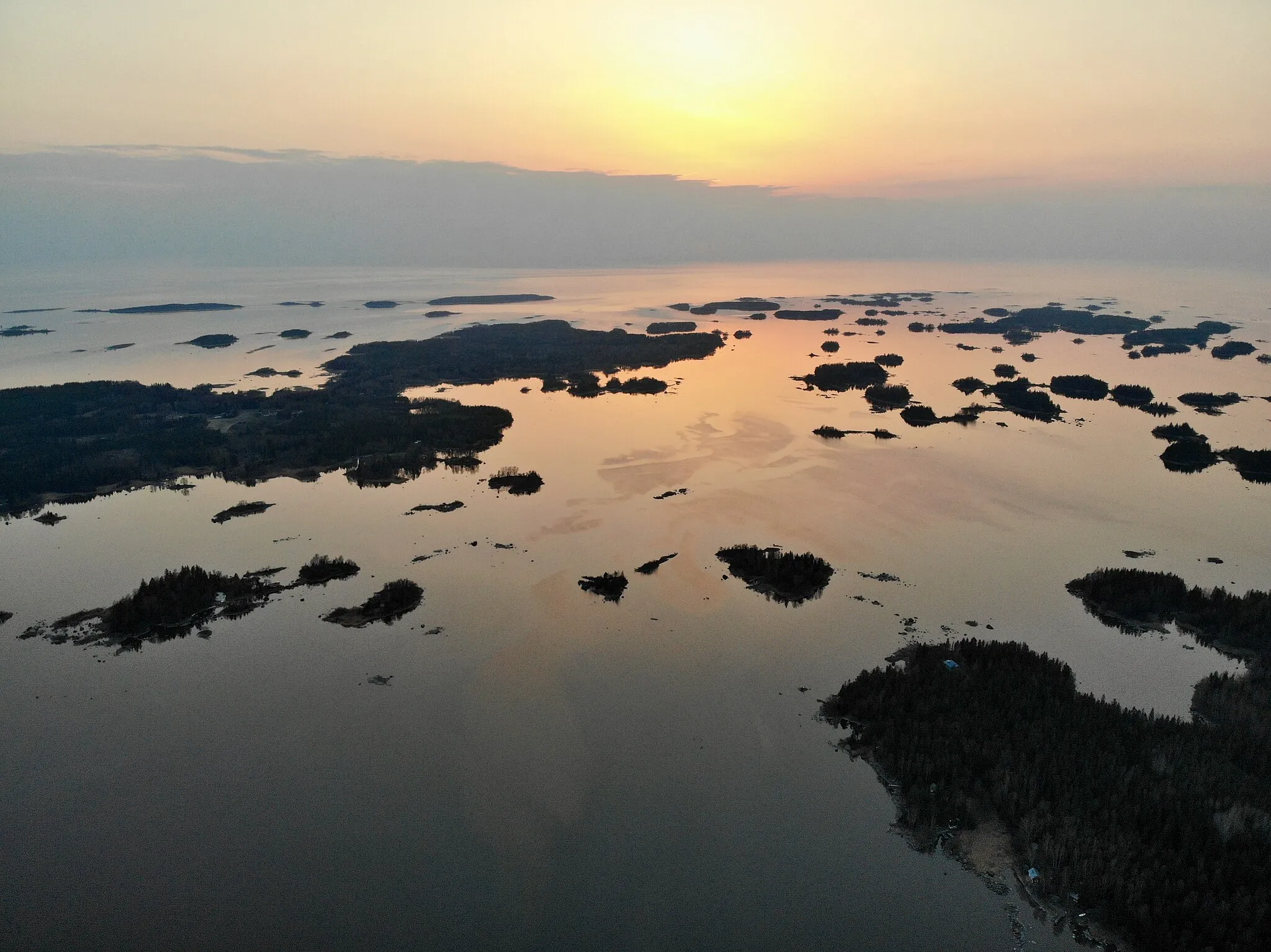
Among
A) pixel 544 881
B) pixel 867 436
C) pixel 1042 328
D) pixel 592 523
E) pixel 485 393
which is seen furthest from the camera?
pixel 1042 328

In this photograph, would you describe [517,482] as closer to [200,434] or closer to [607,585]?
[607,585]

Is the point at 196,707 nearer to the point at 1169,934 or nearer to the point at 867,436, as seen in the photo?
the point at 1169,934

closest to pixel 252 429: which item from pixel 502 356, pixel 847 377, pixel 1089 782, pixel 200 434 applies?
pixel 200 434

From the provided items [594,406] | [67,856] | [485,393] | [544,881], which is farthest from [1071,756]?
[485,393]

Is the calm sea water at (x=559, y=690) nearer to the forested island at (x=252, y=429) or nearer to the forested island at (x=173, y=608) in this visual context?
the forested island at (x=173, y=608)

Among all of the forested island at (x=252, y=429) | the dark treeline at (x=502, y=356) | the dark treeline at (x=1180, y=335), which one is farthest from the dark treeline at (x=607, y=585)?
the dark treeline at (x=1180, y=335)
